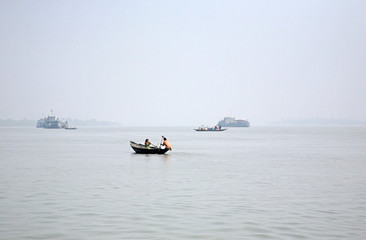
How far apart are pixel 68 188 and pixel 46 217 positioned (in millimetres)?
9976

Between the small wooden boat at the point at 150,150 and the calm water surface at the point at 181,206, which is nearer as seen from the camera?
the calm water surface at the point at 181,206

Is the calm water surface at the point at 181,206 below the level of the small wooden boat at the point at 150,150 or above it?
below

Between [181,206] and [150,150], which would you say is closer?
[181,206]

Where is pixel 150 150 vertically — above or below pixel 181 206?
above

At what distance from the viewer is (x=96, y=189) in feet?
101

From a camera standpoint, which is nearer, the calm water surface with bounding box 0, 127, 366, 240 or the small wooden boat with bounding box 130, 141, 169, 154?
the calm water surface with bounding box 0, 127, 366, 240

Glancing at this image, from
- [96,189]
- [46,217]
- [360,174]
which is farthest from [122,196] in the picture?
[360,174]

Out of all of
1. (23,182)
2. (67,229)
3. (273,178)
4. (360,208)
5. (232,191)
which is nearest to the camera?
(67,229)

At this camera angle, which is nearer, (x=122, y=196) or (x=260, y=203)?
(x=260, y=203)

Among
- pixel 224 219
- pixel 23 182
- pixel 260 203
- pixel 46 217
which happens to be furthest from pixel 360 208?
pixel 23 182

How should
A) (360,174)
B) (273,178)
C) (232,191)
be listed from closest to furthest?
1. (232,191)
2. (273,178)
3. (360,174)

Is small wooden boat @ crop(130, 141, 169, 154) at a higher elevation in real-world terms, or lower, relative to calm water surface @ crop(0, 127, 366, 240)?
higher

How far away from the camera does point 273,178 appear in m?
38.3

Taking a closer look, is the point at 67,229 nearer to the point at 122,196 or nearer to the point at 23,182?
the point at 122,196
